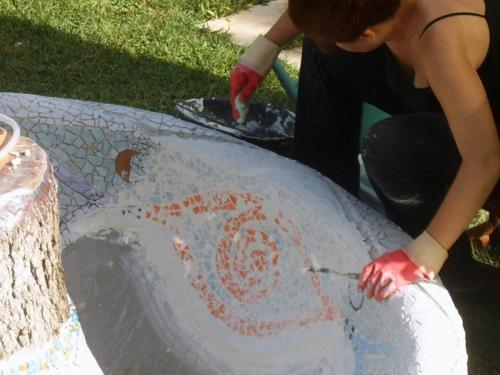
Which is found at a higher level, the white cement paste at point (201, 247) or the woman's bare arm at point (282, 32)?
the woman's bare arm at point (282, 32)

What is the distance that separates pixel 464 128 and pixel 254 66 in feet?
1.90

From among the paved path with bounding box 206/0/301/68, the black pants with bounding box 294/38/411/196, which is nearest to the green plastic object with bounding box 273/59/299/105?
the black pants with bounding box 294/38/411/196

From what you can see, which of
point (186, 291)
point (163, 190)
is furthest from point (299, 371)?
point (163, 190)

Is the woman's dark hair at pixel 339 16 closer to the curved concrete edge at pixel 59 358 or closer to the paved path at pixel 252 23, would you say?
the curved concrete edge at pixel 59 358

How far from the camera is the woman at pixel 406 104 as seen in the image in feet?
4.03

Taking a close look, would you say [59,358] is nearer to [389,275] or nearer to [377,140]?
[389,275]

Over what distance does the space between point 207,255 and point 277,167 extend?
24cm

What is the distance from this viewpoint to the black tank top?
1322 mm

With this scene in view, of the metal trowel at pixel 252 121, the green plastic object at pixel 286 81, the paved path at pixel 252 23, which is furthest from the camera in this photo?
the paved path at pixel 252 23

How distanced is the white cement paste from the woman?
0.41ft

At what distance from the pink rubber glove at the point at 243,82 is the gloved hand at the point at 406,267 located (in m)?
0.58

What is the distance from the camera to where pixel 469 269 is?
70.2 inches

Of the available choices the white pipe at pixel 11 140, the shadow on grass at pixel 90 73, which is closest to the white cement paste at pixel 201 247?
the white pipe at pixel 11 140

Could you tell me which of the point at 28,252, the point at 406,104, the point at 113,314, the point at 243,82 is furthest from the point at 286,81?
the point at 28,252
